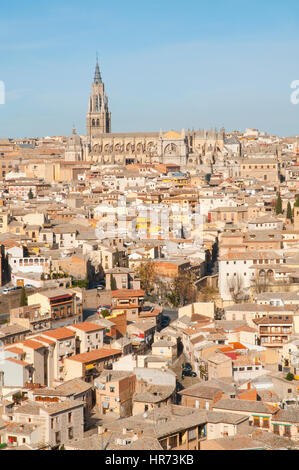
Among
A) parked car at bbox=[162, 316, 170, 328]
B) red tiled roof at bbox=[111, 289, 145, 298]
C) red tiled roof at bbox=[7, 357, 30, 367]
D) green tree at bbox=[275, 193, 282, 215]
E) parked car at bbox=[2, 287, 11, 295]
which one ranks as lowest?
parked car at bbox=[162, 316, 170, 328]

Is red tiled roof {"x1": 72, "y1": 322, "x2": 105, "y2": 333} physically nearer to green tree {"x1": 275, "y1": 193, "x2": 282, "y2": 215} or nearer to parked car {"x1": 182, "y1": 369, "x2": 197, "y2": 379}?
parked car {"x1": 182, "y1": 369, "x2": 197, "y2": 379}

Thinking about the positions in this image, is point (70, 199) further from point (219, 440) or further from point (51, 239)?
point (219, 440)

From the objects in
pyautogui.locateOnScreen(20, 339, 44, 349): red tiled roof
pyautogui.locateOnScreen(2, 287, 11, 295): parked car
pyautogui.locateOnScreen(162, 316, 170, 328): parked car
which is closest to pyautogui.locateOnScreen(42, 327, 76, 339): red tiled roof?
pyautogui.locateOnScreen(20, 339, 44, 349): red tiled roof

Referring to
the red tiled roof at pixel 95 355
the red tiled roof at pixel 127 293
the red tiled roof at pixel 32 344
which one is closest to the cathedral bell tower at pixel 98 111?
the red tiled roof at pixel 127 293

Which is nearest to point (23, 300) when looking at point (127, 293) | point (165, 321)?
point (127, 293)

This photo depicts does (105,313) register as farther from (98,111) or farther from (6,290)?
(98,111)

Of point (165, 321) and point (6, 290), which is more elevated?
point (6, 290)

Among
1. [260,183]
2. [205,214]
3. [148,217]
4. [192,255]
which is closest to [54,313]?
[192,255]
